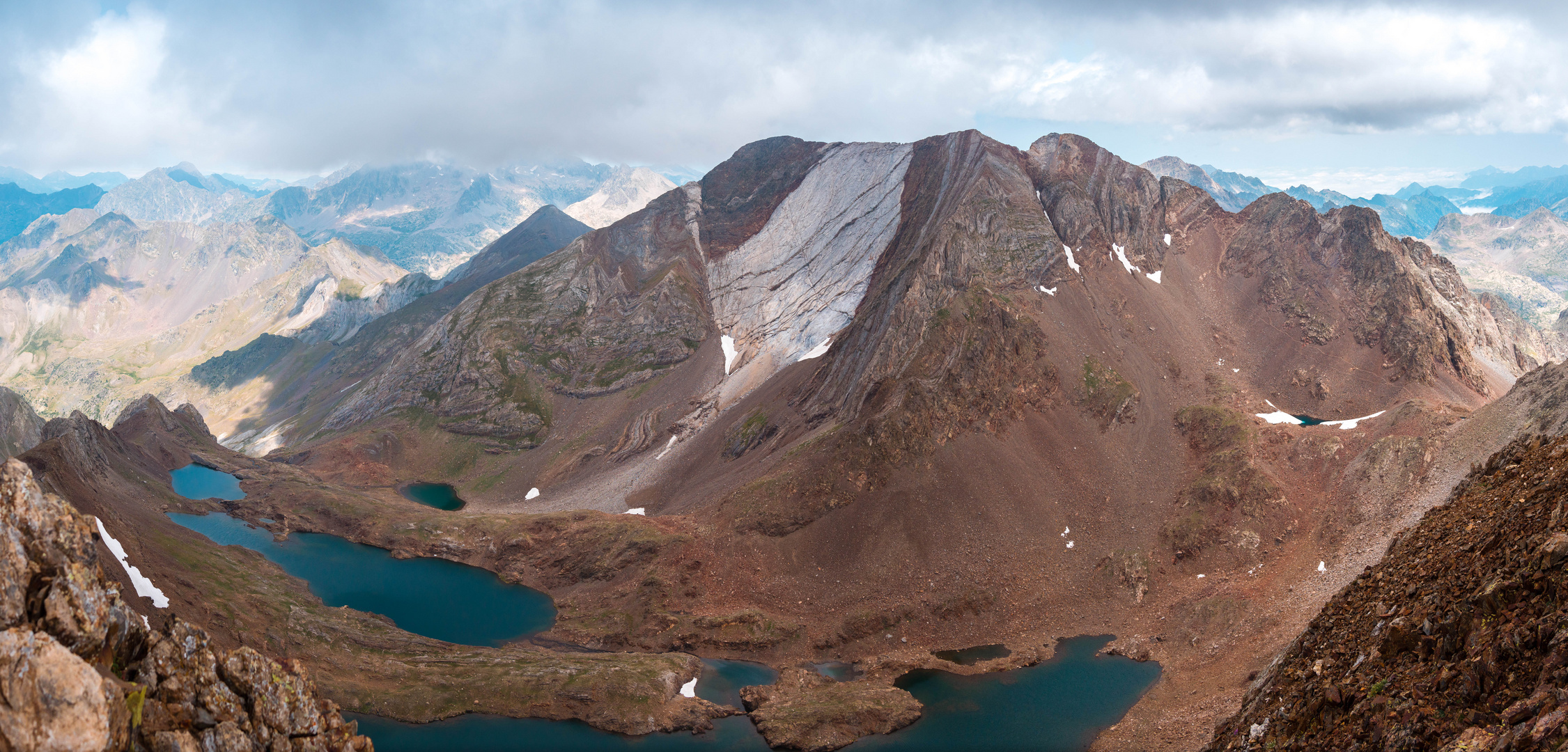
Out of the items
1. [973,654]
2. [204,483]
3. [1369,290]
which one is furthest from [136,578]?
[1369,290]

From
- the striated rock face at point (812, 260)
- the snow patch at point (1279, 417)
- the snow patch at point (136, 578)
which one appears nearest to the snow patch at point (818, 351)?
the striated rock face at point (812, 260)

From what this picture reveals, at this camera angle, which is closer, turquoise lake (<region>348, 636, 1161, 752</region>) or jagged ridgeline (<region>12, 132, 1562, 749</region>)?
turquoise lake (<region>348, 636, 1161, 752</region>)

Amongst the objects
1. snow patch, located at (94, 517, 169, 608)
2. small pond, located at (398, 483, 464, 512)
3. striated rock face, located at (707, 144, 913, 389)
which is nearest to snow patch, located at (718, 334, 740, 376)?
striated rock face, located at (707, 144, 913, 389)

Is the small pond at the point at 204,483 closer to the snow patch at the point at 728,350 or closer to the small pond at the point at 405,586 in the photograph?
the small pond at the point at 405,586

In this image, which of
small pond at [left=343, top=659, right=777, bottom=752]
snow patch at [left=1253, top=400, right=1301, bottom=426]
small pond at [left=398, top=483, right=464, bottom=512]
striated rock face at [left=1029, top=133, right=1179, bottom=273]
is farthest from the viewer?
small pond at [left=398, top=483, right=464, bottom=512]

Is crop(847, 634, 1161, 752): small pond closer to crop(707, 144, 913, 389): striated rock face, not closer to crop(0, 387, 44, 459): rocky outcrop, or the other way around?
crop(707, 144, 913, 389): striated rock face

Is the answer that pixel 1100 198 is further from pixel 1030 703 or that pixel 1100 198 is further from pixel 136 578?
pixel 136 578
